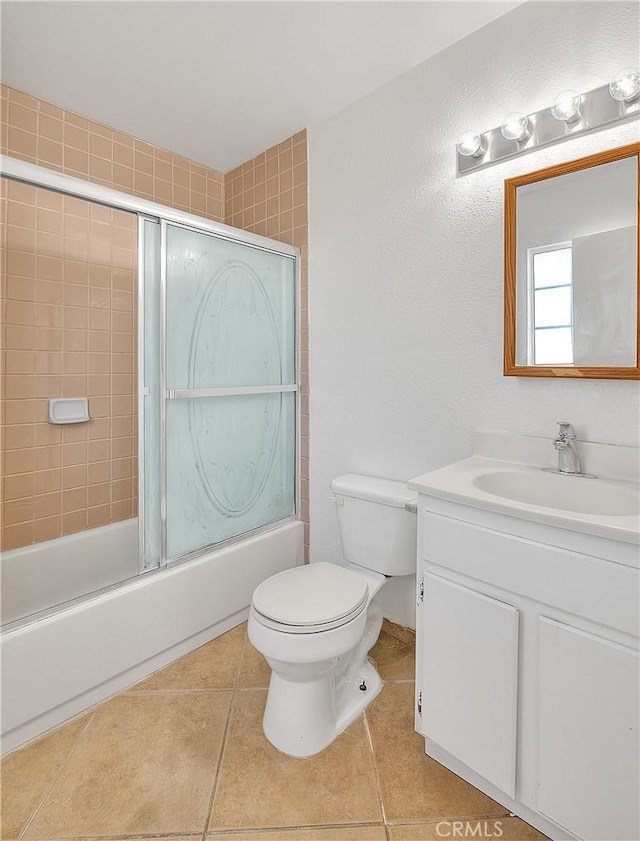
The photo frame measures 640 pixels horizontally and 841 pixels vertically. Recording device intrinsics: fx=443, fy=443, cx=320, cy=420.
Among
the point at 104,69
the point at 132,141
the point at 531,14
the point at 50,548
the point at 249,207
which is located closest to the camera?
the point at 531,14

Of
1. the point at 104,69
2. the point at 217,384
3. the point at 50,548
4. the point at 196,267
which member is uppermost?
the point at 104,69

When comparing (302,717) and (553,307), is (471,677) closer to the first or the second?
(302,717)

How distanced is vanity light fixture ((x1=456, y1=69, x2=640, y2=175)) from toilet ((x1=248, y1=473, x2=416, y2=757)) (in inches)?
49.2

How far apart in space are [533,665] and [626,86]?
1584mm

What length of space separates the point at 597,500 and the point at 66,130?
2.68 m

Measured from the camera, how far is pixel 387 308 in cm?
191

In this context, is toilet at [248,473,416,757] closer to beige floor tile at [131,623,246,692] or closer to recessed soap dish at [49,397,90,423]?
beige floor tile at [131,623,246,692]

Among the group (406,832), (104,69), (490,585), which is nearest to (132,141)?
(104,69)

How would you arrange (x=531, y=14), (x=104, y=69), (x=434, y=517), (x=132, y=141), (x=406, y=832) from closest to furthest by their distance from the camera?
(x=406, y=832) → (x=434, y=517) → (x=531, y=14) → (x=104, y=69) → (x=132, y=141)

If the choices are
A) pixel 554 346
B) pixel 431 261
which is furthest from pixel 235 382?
pixel 554 346

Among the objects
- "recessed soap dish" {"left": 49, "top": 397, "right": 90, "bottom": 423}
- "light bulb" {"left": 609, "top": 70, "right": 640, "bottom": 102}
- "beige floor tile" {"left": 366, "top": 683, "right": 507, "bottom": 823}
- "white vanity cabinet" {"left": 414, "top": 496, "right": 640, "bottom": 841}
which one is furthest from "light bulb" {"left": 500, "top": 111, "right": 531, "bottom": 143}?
"recessed soap dish" {"left": 49, "top": 397, "right": 90, "bottom": 423}

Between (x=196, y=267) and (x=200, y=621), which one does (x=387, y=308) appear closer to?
(x=196, y=267)

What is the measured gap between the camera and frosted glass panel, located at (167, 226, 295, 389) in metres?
1.75

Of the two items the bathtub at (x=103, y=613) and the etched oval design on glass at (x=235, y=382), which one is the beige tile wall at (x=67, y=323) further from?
the etched oval design on glass at (x=235, y=382)
